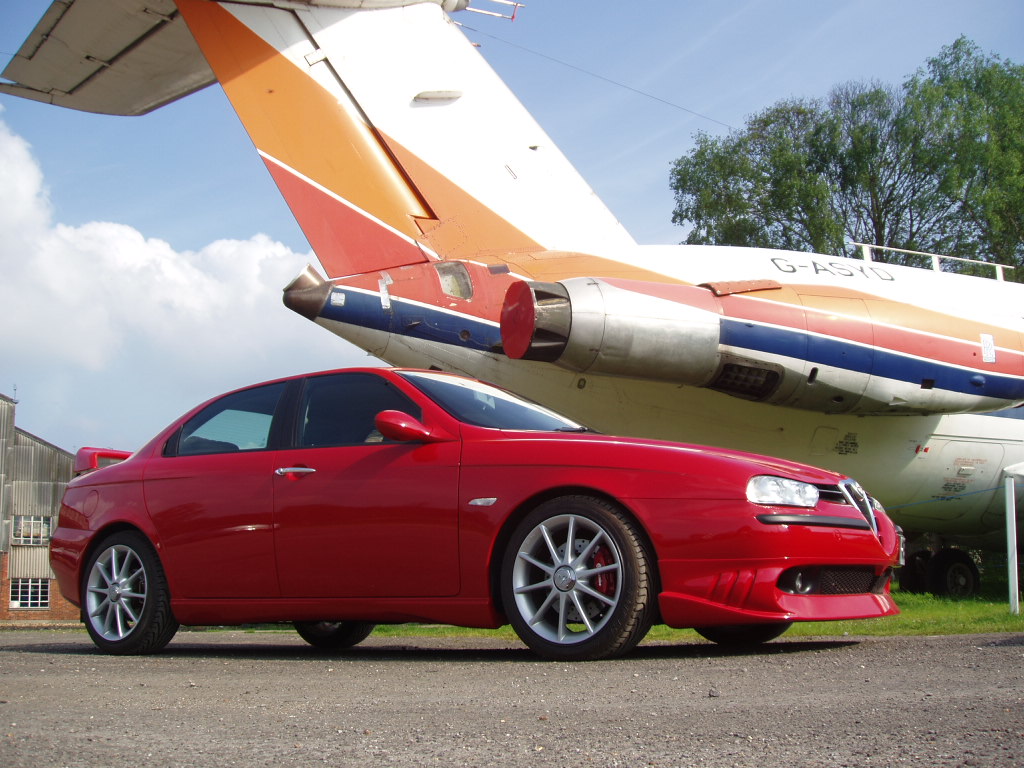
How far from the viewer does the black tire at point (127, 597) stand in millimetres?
5691

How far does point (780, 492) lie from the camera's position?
14.8 feet

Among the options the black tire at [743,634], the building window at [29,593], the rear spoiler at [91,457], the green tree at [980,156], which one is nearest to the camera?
the black tire at [743,634]

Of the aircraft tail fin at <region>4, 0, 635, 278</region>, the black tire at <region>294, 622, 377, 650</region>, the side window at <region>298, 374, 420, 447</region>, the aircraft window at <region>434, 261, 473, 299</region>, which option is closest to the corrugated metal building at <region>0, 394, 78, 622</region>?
the aircraft tail fin at <region>4, 0, 635, 278</region>

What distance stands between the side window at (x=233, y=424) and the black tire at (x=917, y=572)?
1153cm

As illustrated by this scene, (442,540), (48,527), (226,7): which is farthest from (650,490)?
(48,527)

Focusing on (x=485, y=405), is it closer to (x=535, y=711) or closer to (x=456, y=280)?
(x=535, y=711)

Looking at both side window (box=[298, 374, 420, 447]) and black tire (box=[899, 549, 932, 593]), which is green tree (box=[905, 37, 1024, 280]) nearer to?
black tire (box=[899, 549, 932, 593])

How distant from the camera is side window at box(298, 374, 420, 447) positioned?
537 cm

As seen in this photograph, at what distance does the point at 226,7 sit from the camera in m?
10.3

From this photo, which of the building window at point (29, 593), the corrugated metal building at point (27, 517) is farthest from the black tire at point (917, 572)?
the building window at point (29, 593)

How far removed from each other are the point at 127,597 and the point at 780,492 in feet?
Result: 10.9

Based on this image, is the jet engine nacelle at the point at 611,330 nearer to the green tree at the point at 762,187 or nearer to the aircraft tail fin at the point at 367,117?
the aircraft tail fin at the point at 367,117

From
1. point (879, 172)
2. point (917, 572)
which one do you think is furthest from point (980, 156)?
point (917, 572)

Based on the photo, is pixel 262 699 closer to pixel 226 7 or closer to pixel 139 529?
pixel 139 529
